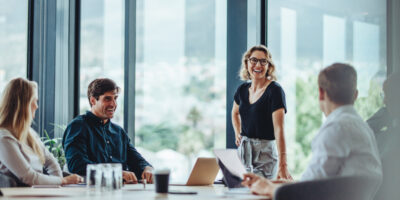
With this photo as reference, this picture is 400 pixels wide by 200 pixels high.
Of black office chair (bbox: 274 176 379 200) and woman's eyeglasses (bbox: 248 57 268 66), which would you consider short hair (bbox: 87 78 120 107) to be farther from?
black office chair (bbox: 274 176 379 200)

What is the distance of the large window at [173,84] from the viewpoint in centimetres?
571

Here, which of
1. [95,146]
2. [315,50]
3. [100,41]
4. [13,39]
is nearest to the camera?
[95,146]

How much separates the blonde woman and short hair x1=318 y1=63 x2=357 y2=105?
56.7 inches

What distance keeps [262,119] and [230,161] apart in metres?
1.32

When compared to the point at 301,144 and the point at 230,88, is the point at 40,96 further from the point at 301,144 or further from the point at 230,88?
the point at 301,144

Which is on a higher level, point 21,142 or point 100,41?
point 100,41

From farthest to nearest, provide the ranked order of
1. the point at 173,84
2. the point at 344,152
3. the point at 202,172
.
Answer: the point at 173,84, the point at 202,172, the point at 344,152

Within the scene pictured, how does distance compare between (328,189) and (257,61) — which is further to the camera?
(257,61)

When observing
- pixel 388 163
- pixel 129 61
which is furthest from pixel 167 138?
pixel 388 163

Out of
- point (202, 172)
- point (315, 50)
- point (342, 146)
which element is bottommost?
point (202, 172)

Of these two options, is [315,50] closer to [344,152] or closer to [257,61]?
[257,61]

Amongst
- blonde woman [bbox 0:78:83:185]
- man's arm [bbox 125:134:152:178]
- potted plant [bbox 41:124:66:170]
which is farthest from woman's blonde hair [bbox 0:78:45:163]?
potted plant [bbox 41:124:66:170]

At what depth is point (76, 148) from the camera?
338 cm

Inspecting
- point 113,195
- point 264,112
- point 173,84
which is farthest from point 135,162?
point 173,84
